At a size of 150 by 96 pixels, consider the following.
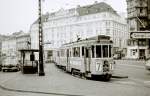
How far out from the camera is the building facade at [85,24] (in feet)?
321

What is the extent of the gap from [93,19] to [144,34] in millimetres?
85657

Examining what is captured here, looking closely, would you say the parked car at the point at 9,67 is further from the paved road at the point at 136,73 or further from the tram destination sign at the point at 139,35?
the tram destination sign at the point at 139,35

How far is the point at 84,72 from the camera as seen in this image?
25547 millimetres

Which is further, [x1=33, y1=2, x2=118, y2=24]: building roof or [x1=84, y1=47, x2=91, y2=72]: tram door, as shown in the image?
[x1=33, y1=2, x2=118, y2=24]: building roof

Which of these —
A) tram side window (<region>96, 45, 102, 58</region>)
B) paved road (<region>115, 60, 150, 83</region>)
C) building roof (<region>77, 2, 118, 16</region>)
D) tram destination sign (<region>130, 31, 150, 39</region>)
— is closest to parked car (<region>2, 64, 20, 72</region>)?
paved road (<region>115, 60, 150, 83</region>)

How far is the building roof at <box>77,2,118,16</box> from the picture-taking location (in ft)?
330

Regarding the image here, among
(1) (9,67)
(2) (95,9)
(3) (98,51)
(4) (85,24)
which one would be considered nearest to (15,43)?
(4) (85,24)

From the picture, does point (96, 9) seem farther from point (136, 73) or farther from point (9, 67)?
point (136, 73)

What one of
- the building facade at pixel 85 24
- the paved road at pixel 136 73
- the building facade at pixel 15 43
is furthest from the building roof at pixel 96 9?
the paved road at pixel 136 73

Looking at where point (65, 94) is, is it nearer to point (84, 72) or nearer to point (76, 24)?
point (84, 72)

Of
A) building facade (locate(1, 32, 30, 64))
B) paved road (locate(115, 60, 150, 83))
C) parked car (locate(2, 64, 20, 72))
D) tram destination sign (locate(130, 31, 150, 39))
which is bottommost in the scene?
paved road (locate(115, 60, 150, 83))

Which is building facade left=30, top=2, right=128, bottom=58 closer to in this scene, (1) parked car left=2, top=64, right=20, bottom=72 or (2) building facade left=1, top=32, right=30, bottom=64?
(2) building facade left=1, top=32, right=30, bottom=64

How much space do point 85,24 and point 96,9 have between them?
555 cm

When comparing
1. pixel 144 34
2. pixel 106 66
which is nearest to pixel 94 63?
pixel 106 66
